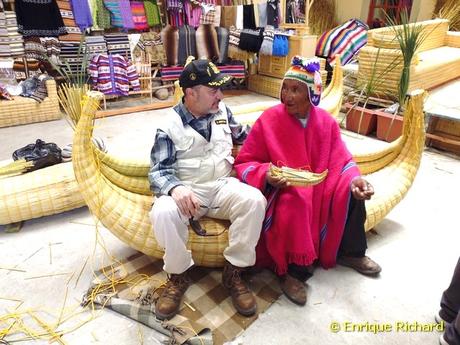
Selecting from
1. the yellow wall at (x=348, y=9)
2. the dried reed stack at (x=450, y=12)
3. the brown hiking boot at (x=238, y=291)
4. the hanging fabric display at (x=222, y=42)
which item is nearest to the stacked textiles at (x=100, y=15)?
the hanging fabric display at (x=222, y=42)

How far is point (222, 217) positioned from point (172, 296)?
43 centimetres

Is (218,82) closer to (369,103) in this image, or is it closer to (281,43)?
(369,103)

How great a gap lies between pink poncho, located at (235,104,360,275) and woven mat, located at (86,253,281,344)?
154mm

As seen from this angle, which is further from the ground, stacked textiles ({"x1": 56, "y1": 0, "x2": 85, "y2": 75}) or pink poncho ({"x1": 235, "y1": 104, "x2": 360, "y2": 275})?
stacked textiles ({"x1": 56, "y1": 0, "x2": 85, "y2": 75})

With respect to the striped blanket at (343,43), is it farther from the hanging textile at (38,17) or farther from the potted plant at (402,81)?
the hanging textile at (38,17)

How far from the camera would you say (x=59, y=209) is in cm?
241

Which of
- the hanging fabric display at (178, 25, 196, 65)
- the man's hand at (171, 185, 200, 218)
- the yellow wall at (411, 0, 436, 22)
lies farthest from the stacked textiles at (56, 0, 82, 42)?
the yellow wall at (411, 0, 436, 22)

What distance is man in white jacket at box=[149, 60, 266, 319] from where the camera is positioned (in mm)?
1574

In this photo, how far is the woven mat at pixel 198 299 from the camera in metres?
1.61

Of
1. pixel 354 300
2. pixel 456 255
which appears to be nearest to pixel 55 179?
pixel 354 300

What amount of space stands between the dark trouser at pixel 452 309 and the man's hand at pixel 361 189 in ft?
1.46

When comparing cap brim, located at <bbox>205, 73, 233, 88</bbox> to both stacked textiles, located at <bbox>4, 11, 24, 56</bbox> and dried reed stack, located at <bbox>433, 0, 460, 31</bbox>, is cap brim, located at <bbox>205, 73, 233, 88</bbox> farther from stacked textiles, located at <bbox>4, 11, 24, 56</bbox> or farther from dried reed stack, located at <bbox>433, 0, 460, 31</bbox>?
dried reed stack, located at <bbox>433, 0, 460, 31</bbox>

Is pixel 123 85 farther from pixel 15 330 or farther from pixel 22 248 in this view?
pixel 15 330

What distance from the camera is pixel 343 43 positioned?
19.3 feet
